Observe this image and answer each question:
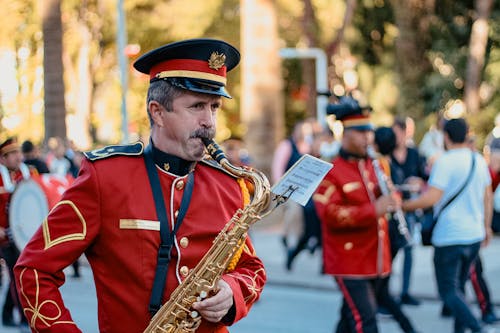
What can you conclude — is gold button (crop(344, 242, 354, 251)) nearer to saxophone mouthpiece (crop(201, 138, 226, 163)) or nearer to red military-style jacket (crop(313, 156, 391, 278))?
red military-style jacket (crop(313, 156, 391, 278))

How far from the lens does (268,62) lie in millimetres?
20453

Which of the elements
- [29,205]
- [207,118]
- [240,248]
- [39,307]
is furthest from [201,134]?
[29,205]

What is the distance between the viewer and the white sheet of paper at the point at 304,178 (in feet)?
12.7

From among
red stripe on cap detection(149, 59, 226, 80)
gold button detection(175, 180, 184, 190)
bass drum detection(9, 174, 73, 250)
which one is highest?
red stripe on cap detection(149, 59, 226, 80)

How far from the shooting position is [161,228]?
381cm

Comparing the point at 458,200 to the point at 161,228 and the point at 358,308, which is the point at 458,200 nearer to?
the point at 358,308

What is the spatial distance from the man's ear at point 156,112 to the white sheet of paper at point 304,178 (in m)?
0.50

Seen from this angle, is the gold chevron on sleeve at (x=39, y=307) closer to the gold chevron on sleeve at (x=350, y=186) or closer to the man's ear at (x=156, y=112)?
the man's ear at (x=156, y=112)

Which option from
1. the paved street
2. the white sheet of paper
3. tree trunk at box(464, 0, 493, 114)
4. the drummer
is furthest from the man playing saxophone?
tree trunk at box(464, 0, 493, 114)

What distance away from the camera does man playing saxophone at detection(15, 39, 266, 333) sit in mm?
3711

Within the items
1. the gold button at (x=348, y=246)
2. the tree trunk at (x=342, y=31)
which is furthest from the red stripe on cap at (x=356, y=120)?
the tree trunk at (x=342, y=31)

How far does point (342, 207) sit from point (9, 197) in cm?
404

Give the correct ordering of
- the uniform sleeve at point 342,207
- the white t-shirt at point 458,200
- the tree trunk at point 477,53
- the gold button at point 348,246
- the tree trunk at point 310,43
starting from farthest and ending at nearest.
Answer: the tree trunk at point 310,43
the tree trunk at point 477,53
the white t-shirt at point 458,200
the gold button at point 348,246
the uniform sleeve at point 342,207

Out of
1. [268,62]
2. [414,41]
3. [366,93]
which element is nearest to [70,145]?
[268,62]
